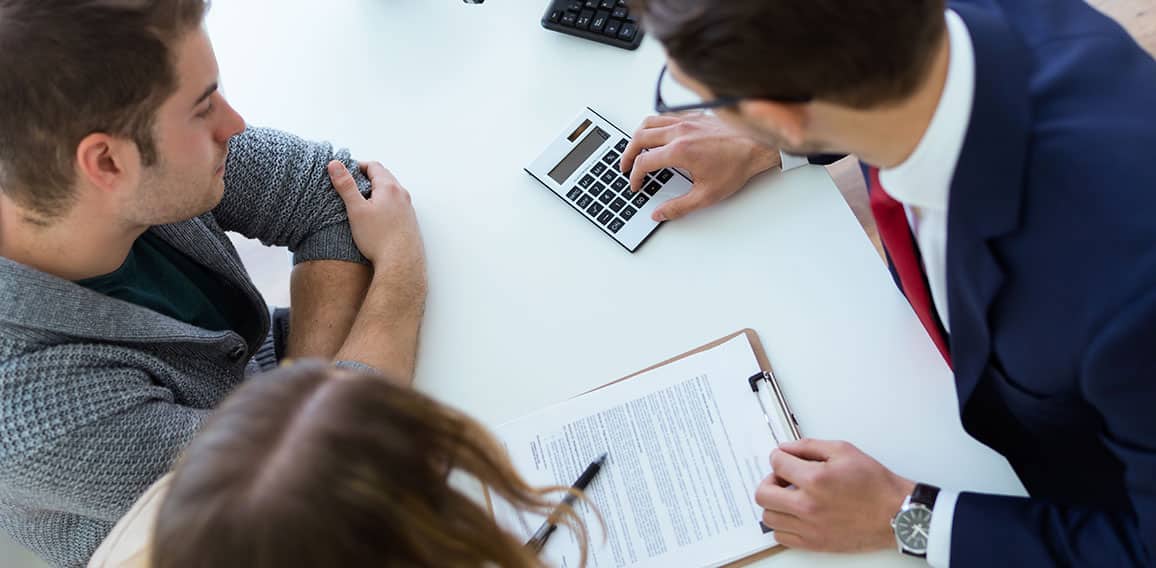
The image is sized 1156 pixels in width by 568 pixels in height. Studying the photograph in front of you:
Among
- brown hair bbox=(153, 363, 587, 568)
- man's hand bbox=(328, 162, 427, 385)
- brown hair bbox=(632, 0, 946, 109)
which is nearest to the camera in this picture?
brown hair bbox=(153, 363, 587, 568)

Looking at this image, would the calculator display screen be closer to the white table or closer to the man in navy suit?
the white table

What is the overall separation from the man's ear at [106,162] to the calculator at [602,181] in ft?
1.58

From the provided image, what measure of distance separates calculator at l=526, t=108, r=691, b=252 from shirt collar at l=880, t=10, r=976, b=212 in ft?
1.18

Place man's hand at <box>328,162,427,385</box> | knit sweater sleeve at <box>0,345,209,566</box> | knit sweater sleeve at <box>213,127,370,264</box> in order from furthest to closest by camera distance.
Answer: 1. knit sweater sleeve at <box>213,127,370,264</box>
2. man's hand at <box>328,162,427,385</box>
3. knit sweater sleeve at <box>0,345,209,566</box>

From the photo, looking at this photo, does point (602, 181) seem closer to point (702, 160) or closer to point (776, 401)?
point (702, 160)

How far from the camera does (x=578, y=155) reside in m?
1.18

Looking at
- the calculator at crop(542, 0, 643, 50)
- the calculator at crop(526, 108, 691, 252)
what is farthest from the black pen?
the calculator at crop(542, 0, 643, 50)

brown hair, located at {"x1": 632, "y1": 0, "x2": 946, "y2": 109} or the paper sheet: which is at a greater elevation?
brown hair, located at {"x1": 632, "y1": 0, "x2": 946, "y2": 109}

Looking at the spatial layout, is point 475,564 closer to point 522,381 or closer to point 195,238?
point 522,381

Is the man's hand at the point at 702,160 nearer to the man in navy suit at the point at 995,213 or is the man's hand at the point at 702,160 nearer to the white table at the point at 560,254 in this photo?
the white table at the point at 560,254

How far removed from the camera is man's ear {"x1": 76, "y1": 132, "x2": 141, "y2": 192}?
97 cm

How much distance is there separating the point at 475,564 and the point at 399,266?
55 cm

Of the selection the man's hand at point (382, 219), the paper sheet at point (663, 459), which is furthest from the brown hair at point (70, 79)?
the paper sheet at point (663, 459)

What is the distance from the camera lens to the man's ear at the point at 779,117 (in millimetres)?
752
